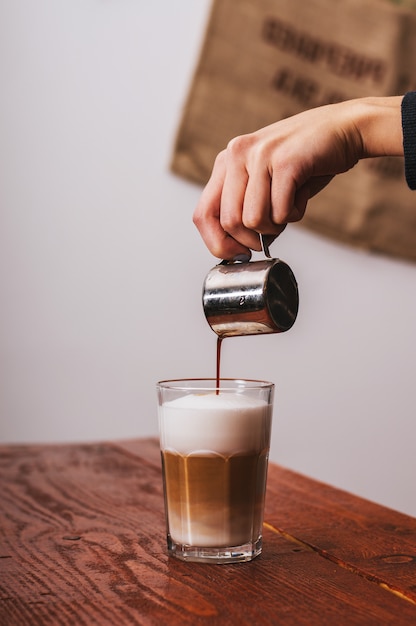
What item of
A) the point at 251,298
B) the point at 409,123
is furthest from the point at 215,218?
the point at 409,123

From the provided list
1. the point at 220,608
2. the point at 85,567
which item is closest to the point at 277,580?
the point at 220,608

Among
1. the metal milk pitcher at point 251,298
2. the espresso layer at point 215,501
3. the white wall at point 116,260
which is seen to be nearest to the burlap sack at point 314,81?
the white wall at point 116,260

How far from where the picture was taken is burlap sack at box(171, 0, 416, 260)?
256cm

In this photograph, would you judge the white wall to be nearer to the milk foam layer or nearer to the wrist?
the wrist

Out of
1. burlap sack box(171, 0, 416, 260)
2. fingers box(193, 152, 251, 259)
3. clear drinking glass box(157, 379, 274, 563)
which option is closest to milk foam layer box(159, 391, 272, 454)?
clear drinking glass box(157, 379, 274, 563)

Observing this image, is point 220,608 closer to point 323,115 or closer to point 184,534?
point 184,534

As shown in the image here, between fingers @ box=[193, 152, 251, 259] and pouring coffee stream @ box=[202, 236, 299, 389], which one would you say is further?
fingers @ box=[193, 152, 251, 259]

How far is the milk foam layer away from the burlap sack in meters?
1.74

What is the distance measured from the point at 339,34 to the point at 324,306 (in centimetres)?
96

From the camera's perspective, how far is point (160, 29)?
8.38 feet

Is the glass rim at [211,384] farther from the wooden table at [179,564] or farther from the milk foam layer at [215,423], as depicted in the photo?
the wooden table at [179,564]

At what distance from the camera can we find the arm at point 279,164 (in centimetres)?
102

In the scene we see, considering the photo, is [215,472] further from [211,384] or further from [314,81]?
[314,81]

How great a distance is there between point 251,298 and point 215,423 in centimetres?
15
